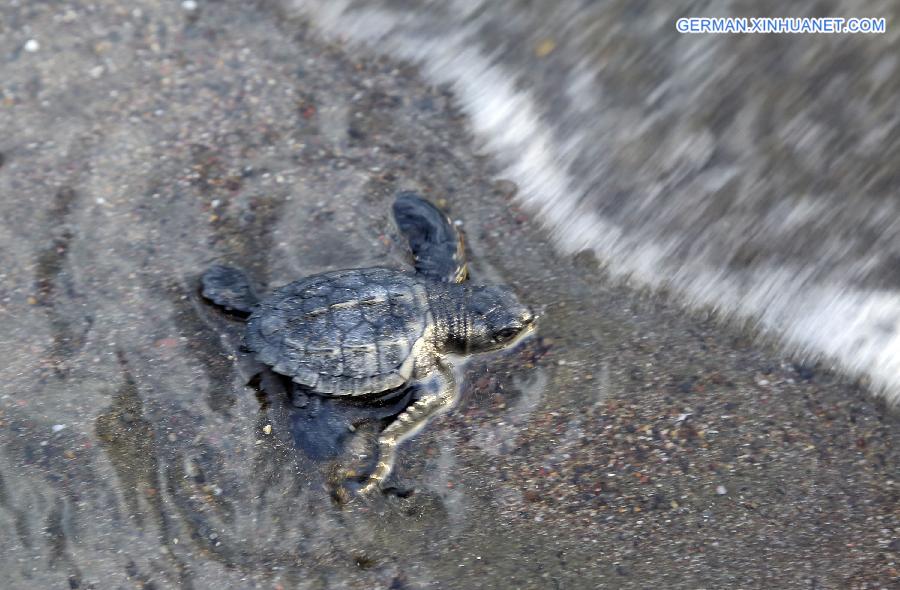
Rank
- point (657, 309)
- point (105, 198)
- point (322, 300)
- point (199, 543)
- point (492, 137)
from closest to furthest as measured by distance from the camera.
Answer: point (199, 543), point (322, 300), point (657, 309), point (105, 198), point (492, 137)

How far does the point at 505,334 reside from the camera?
3459 millimetres


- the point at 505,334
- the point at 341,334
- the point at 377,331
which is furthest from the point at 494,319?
the point at 341,334

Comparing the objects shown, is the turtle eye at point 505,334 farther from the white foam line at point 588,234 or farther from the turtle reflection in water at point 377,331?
the white foam line at point 588,234

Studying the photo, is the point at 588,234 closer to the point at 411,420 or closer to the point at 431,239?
the point at 431,239

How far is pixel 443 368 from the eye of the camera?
3.44 metres

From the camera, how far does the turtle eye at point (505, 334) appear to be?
11.3ft

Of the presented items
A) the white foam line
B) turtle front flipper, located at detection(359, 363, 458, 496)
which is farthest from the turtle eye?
the white foam line

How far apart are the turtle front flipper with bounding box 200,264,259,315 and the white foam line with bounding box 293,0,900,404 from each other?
133cm

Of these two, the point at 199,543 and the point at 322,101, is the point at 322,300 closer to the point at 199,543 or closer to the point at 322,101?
the point at 199,543

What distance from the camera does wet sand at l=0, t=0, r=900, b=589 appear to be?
2924mm

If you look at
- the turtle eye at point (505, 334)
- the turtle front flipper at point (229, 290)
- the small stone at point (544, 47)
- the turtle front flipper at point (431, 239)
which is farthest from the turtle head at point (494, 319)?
the small stone at point (544, 47)

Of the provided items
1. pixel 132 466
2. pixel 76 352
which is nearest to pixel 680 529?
pixel 132 466

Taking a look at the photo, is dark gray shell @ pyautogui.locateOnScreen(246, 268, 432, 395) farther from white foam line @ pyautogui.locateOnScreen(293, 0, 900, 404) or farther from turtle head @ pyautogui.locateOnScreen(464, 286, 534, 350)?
white foam line @ pyautogui.locateOnScreen(293, 0, 900, 404)

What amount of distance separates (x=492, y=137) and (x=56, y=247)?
2.05 m
